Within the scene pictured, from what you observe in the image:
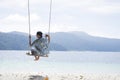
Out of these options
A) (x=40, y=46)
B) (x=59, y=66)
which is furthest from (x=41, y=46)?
(x=59, y=66)

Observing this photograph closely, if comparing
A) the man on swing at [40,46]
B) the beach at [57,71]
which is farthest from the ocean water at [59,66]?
the man on swing at [40,46]

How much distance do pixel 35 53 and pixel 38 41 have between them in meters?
0.65

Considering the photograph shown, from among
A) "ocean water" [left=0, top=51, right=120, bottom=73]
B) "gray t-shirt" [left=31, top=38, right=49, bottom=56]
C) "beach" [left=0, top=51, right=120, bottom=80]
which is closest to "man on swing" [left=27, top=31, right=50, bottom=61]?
"gray t-shirt" [left=31, top=38, right=49, bottom=56]

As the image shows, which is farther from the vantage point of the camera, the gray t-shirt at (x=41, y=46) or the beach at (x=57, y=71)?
the beach at (x=57, y=71)

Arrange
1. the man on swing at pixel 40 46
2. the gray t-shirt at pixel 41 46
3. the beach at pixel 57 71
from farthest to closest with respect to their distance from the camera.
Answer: the beach at pixel 57 71
the gray t-shirt at pixel 41 46
the man on swing at pixel 40 46

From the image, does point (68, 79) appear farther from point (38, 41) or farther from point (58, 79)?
point (38, 41)

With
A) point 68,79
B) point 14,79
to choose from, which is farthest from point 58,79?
point 14,79

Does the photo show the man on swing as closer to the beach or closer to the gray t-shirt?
the gray t-shirt

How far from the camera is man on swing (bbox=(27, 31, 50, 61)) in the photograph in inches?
737

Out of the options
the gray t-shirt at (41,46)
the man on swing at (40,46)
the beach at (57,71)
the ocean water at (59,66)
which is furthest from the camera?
the ocean water at (59,66)

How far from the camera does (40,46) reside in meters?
19.0

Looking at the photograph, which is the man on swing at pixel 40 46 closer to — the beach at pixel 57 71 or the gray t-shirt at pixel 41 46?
the gray t-shirt at pixel 41 46

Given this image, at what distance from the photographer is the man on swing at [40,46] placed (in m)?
18.7

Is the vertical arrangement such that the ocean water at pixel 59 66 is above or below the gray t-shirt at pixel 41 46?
below
